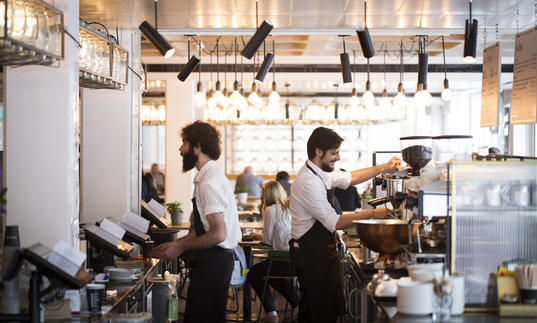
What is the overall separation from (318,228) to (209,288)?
3.04ft

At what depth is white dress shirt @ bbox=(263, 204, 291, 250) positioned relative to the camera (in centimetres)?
646

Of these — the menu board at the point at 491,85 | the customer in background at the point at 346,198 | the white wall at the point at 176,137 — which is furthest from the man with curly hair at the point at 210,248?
the white wall at the point at 176,137

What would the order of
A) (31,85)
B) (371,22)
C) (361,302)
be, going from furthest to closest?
(371,22)
(361,302)
(31,85)

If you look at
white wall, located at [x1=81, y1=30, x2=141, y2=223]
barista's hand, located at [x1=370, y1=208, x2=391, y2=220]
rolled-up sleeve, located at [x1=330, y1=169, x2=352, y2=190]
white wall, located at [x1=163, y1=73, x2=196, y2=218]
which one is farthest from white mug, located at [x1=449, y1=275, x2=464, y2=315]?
white wall, located at [x1=163, y1=73, x2=196, y2=218]


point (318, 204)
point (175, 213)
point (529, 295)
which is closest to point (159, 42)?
point (318, 204)

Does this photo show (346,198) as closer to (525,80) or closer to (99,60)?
(525,80)

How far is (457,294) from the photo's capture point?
2.95 meters

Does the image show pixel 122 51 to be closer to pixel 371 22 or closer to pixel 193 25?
pixel 193 25

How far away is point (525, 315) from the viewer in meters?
2.99

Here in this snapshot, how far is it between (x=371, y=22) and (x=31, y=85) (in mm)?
3589

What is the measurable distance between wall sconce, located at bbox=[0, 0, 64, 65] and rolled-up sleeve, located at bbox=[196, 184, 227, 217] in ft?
3.74

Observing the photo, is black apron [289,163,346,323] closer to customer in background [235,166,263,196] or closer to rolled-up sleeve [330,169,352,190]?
rolled-up sleeve [330,169,352,190]

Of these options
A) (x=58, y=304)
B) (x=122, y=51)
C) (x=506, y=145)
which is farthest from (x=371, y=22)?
(x=506, y=145)

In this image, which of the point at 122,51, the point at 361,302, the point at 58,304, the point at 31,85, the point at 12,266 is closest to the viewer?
the point at 12,266
